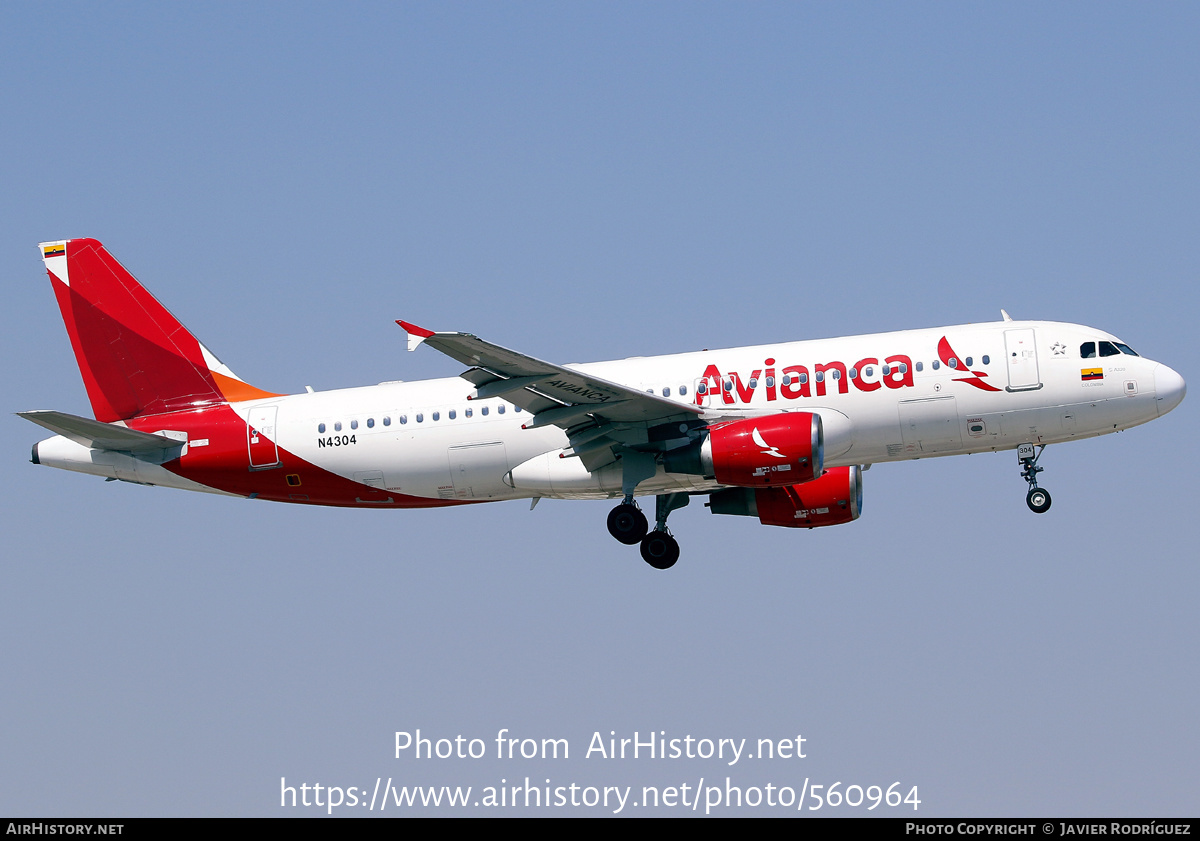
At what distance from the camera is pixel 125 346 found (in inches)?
1511

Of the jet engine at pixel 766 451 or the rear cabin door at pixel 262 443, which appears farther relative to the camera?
Result: the rear cabin door at pixel 262 443

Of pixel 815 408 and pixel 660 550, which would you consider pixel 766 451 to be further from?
pixel 660 550

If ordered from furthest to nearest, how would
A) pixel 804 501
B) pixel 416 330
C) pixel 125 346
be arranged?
pixel 125 346, pixel 804 501, pixel 416 330

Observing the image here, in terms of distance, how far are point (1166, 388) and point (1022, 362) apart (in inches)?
131

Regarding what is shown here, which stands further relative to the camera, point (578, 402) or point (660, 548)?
point (660, 548)

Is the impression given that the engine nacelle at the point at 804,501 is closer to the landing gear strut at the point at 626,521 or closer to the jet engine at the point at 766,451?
the landing gear strut at the point at 626,521

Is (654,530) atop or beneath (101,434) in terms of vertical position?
beneath

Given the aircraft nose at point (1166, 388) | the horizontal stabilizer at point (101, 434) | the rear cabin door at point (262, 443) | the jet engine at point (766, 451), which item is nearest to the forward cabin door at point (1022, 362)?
the aircraft nose at point (1166, 388)

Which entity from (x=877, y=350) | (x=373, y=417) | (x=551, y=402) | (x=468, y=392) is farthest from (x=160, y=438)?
(x=877, y=350)

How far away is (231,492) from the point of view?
1453 inches

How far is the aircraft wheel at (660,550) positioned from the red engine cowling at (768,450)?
135 inches

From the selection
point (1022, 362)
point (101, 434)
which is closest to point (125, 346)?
point (101, 434)

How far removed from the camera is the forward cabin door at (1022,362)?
33312 mm

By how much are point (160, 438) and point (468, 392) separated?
7872 millimetres
